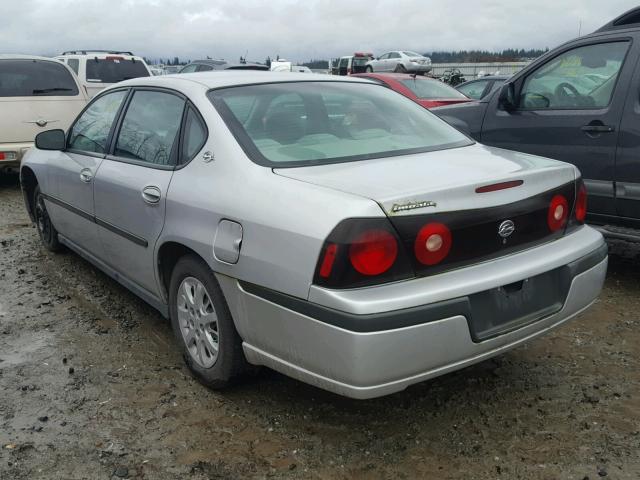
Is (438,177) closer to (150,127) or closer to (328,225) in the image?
(328,225)

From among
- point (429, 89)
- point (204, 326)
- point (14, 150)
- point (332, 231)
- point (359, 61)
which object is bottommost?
point (204, 326)

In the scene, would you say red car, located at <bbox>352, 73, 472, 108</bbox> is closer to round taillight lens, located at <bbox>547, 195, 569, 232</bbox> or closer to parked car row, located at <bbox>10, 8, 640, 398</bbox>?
parked car row, located at <bbox>10, 8, 640, 398</bbox>

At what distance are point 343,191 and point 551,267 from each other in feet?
3.18

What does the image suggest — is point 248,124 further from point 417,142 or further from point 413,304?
point 413,304

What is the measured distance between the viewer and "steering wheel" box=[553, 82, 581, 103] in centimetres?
479

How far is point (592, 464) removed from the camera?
8.36 ft

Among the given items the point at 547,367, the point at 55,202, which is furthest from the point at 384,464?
the point at 55,202

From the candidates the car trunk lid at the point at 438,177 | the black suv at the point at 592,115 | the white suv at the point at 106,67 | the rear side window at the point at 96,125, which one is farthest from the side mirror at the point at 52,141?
the white suv at the point at 106,67

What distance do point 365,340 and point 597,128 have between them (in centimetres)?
309

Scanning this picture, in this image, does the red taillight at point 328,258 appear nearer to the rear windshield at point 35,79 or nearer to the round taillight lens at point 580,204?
the round taillight lens at point 580,204

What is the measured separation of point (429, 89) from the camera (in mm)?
10156

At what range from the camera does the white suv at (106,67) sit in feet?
41.5

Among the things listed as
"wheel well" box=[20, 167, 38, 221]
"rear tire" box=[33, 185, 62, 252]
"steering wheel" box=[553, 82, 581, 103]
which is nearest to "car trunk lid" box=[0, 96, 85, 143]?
"wheel well" box=[20, 167, 38, 221]

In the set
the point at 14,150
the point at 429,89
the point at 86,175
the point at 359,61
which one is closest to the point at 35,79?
the point at 14,150
